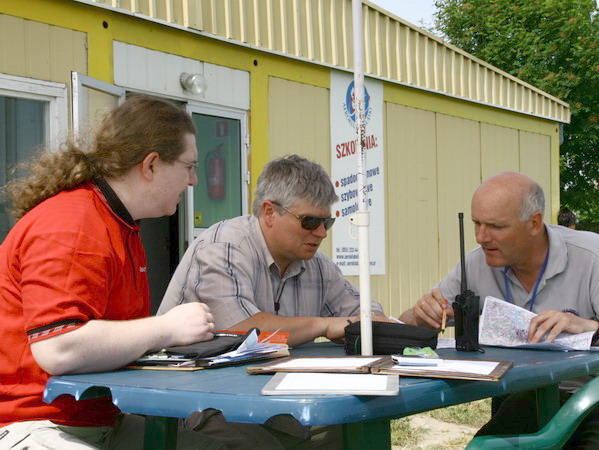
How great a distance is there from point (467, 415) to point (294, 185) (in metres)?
2.93

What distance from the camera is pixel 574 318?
2.53 m

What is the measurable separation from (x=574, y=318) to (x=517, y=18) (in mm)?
22221

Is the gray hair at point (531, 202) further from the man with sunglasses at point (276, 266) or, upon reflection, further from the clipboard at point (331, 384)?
the clipboard at point (331, 384)

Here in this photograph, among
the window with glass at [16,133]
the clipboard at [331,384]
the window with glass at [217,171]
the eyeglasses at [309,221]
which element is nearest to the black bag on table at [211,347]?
the clipboard at [331,384]

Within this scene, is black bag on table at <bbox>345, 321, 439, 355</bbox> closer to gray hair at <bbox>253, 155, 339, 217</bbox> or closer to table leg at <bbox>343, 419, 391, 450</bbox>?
table leg at <bbox>343, 419, 391, 450</bbox>

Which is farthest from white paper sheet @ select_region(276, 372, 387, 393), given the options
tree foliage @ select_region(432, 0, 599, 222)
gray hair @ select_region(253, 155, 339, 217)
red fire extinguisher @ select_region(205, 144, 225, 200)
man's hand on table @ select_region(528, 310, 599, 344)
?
tree foliage @ select_region(432, 0, 599, 222)

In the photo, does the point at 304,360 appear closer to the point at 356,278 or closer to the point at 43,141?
the point at 43,141

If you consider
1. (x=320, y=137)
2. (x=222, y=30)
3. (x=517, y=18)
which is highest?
(x=517, y=18)

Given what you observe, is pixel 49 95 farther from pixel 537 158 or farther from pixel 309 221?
pixel 537 158

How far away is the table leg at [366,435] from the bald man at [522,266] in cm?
113

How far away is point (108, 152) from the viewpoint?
201 cm

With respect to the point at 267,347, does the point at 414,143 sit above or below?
above

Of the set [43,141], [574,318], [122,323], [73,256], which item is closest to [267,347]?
[122,323]

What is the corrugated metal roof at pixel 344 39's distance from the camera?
237 inches
